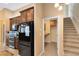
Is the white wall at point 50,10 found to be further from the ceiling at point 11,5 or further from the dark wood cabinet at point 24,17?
the ceiling at point 11,5

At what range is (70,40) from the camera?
2.01 metres

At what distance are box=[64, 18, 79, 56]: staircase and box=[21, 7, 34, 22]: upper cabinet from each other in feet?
1.69

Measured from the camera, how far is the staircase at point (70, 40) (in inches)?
77.9

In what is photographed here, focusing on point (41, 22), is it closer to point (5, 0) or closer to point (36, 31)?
point (36, 31)

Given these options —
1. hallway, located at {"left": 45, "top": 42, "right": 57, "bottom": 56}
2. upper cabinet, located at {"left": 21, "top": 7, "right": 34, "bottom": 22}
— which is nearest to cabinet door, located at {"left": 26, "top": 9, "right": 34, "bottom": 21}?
upper cabinet, located at {"left": 21, "top": 7, "right": 34, "bottom": 22}

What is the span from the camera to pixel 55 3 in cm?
200

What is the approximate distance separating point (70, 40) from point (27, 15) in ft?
2.45

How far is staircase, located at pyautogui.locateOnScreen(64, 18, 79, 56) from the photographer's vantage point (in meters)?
1.98

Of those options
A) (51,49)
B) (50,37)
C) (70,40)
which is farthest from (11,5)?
(70,40)

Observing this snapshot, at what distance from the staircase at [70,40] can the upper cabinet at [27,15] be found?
1.69 feet

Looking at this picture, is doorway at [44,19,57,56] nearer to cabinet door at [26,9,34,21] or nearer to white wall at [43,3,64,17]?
white wall at [43,3,64,17]

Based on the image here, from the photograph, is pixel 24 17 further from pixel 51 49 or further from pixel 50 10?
pixel 51 49

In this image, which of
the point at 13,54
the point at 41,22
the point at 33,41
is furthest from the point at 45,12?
the point at 13,54

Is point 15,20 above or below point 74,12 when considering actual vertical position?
below
